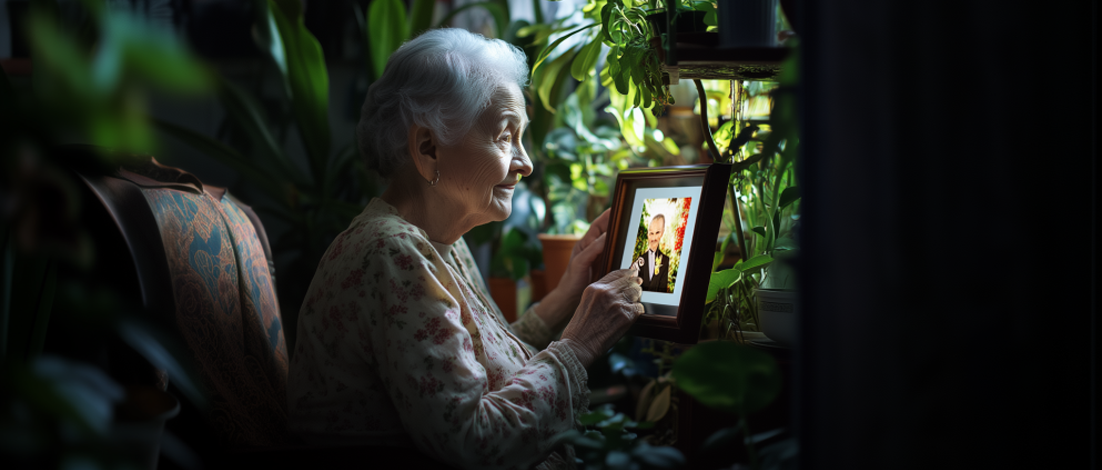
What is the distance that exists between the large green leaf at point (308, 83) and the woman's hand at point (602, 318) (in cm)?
129

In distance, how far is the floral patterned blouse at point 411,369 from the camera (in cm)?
88

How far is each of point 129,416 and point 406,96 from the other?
2.17 feet

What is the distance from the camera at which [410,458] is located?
92 cm

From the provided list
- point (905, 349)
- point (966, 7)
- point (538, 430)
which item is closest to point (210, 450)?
point (538, 430)

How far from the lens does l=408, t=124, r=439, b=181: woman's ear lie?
3.64 ft

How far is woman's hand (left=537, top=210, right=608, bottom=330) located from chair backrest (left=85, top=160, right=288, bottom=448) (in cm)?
58

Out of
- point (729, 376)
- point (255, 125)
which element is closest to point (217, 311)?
point (729, 376)

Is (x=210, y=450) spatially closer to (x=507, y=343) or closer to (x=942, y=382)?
(x=507, y=343)

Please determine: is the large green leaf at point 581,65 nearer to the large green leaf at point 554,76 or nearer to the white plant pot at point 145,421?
the large green leaf at point 554,76

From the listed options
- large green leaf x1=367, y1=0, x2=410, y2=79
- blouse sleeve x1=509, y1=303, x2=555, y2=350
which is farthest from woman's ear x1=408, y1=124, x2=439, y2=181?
large green leaf x1=367, y1=0, x2=410, y2=79

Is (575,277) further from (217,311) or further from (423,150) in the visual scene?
(217,311)

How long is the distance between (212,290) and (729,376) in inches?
34.2

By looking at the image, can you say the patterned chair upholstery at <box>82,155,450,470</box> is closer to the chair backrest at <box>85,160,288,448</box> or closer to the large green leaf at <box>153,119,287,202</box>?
the chair backrest at <box>85,160,288,448</box>

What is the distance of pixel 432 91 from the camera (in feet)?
3.57
